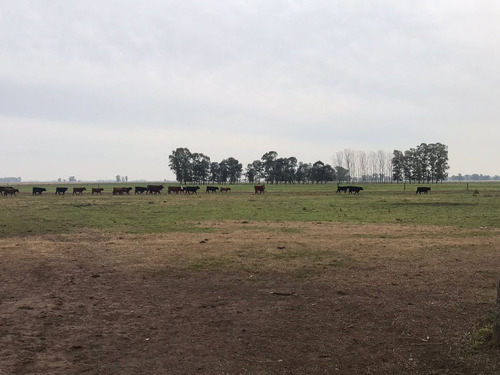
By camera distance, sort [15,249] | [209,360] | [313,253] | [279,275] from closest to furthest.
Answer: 1. [209,360]
2. [279,275]
3. [313,253]
4. [15,249]

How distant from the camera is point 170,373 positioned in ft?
17.0

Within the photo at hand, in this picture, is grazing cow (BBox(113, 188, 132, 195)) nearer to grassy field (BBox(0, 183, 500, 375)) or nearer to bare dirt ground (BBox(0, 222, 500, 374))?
grassy field (BBox(0, 183, 500, 375))

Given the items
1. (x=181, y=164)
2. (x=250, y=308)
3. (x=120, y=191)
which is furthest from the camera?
(x=181, y=164)

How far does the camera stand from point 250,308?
7.83 m

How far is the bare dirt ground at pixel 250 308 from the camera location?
5.49 m

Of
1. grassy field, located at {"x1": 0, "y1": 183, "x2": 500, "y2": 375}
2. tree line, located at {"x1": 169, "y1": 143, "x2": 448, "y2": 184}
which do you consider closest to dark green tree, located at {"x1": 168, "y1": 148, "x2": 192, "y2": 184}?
tree line, located at {"x1": 169, "y1": 143, "x2": 448, "y2": 184}

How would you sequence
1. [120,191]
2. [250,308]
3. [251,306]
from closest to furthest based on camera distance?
[250,308]
[251,306]
[120,191]

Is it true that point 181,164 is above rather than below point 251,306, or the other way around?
above

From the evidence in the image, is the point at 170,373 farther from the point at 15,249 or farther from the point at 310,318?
the point at 15,249

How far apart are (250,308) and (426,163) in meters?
175

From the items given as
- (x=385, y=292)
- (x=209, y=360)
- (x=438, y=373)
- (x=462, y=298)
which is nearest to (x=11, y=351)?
(x=209, y=360)

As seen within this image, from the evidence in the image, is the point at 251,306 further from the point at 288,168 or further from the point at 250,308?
the point at 288,168

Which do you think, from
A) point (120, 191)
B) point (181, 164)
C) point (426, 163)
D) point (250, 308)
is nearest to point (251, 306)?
point (250, 308)

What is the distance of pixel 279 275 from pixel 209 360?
503 cm
